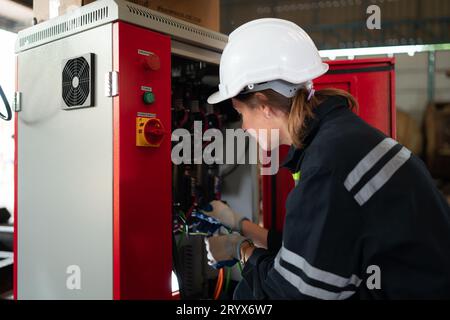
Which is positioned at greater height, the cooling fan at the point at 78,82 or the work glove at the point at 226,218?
the cooling fan at the point at 78,82

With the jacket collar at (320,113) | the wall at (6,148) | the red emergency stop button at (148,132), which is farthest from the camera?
the wall at (6,148)

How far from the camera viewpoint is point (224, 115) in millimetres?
2156

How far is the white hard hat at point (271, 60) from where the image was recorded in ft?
3.82

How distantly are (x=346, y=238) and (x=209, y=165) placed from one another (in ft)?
4.18

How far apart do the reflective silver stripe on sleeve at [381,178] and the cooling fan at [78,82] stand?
972 millimetres

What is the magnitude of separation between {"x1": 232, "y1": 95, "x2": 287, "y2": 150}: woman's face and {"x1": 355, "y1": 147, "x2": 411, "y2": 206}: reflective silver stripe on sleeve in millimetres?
344

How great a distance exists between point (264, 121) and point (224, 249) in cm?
57

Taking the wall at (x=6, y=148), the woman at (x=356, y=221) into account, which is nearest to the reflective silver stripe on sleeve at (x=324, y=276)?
the woman at (x=356, y=221)

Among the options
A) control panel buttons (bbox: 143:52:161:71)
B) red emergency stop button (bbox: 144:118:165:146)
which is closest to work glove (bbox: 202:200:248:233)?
red emergency stop button (bbox: 144:118:165:146)

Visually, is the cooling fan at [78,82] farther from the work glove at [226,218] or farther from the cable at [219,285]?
the cable at [219,285]

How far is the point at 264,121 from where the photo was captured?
1218 mm

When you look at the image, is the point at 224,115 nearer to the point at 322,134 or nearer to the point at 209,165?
the point at 209,165

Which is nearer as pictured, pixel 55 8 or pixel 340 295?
pixel 340 295
